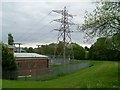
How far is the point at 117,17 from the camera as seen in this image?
101 feet

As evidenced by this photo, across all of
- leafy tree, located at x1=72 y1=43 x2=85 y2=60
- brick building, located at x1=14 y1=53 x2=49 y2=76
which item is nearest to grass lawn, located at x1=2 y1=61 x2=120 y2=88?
brick building, located at x1=14 y1=53 x2=49 y2=76

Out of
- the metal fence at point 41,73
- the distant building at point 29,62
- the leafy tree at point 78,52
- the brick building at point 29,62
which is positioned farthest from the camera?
the leafy tree at point 78,52

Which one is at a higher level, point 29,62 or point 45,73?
point 29,62

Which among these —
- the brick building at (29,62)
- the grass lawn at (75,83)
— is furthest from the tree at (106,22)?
the brick building at (29,62)

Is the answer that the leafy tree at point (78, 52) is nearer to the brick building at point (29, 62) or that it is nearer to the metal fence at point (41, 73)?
the brick building at point (29, 62)

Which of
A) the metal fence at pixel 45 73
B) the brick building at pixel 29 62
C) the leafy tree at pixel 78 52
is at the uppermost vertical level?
the leafy tree at pixel 78 52

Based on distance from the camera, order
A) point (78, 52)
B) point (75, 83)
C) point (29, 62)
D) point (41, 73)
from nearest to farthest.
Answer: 1. point (75, 83)
2. point (41, 73)
3. point (29, 62)
4. point (78, 52)

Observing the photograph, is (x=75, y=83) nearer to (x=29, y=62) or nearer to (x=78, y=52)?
(x=29, y=62)

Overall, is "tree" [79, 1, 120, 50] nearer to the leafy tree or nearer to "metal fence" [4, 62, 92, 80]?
"metal fence" [4, 62, 92, 80]

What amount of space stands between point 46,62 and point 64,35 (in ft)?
33.6

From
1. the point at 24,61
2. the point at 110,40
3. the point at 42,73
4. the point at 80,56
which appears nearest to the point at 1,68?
the point at 42,73

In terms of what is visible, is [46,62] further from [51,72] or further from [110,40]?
[110,40]

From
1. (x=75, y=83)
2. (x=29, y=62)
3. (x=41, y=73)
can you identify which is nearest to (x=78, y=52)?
(x=29, y=62)


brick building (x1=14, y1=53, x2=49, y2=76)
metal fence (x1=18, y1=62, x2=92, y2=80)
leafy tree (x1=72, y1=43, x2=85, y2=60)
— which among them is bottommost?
metal fence (x1=18, y1=62, x2=92, y2=80)
